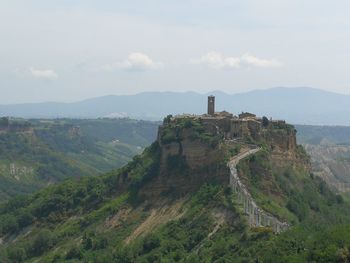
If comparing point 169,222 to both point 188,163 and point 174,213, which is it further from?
point 188,163

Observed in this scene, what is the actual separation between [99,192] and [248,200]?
90.6ft

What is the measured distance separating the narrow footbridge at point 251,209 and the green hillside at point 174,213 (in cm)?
62

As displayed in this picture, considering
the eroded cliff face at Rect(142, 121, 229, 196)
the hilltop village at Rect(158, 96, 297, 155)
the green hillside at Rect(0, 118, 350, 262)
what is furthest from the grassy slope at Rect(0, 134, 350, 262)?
the hilltop village at Rect(158, 96, 297, 155)

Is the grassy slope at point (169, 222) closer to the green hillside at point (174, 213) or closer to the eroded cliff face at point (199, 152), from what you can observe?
the green hillside at point (174, 213)

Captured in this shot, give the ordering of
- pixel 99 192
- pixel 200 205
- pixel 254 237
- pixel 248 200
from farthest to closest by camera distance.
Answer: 1. pixel 99 192
2. pixel 200 205
3. pixel 248 200
4. pixel 254 237

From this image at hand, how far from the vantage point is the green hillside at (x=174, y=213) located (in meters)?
59.5

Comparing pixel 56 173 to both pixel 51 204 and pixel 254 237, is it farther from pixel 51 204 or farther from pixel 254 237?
pixel 254 237

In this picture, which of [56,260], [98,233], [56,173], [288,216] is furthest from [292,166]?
[56,173]

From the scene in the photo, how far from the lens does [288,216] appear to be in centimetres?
6438

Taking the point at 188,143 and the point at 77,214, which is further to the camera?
the point at 77,214

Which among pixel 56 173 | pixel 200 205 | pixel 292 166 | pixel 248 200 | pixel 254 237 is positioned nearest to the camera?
pixel 254 237

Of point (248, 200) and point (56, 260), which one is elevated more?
point (248, 200)

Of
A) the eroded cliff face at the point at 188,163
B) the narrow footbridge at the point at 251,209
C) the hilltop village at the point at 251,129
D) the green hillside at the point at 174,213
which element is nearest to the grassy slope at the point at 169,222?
the green hillside at the point at 174,213

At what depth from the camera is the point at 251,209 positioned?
61.3m
